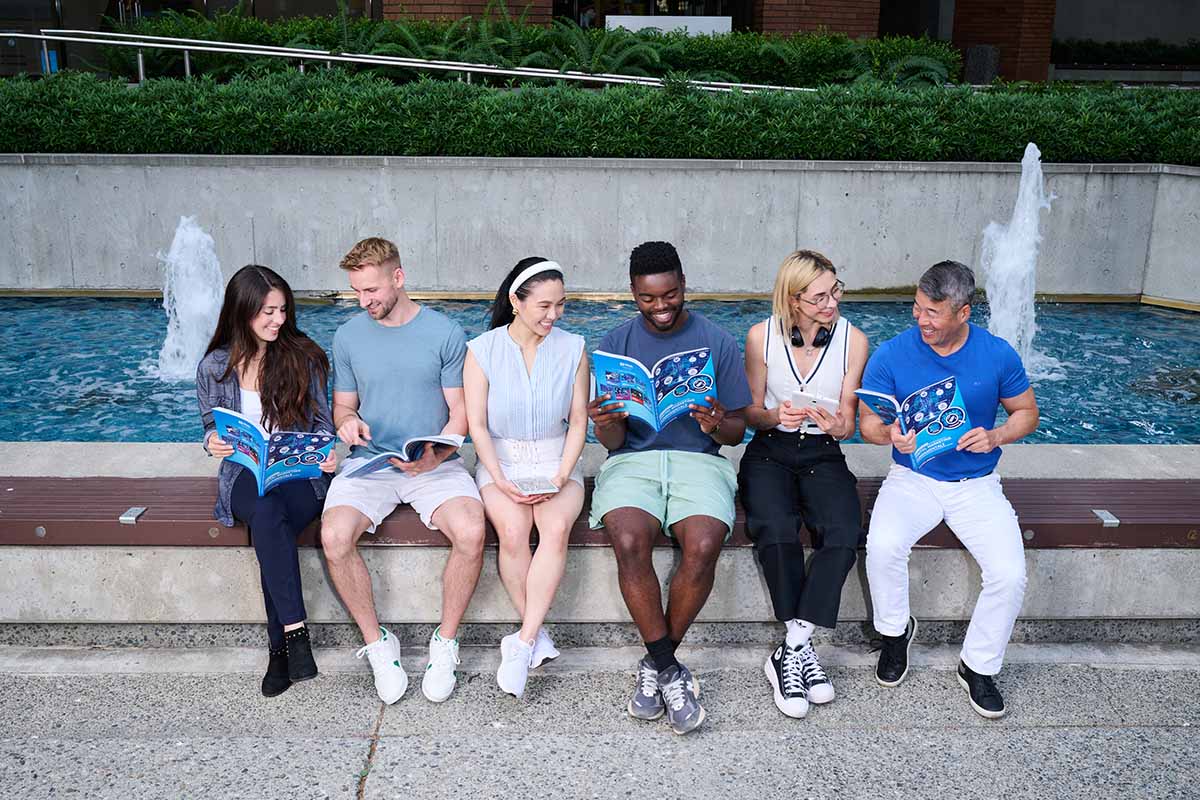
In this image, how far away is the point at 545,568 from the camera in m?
4.22

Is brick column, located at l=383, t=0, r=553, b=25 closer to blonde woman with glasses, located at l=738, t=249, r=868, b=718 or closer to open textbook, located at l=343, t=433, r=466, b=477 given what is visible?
blonde woman with glasses, located at l=738, t=249, r=868, b=718

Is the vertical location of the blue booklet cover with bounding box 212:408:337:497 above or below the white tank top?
below

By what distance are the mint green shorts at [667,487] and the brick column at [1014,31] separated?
20568mm

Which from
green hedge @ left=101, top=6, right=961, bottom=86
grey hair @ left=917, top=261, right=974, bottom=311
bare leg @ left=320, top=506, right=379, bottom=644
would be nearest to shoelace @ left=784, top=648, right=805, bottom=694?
grey hair @ left=917, top=261, right=974, bottom=311

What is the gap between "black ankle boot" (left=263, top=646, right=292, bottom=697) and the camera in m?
4.14

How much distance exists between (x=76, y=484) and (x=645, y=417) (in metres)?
2.45

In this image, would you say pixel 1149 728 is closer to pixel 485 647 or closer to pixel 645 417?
pixel 645 417

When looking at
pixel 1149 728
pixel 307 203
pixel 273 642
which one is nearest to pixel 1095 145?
pixel 307 203

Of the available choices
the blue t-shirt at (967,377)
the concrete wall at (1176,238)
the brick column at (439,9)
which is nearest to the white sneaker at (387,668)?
the blue t-shirt at (967,377)

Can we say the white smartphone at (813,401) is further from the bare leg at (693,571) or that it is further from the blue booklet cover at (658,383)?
the bare leg at (693,571)

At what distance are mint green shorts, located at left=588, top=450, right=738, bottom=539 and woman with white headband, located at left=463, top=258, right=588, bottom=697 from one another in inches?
5.6

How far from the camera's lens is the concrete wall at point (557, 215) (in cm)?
1098

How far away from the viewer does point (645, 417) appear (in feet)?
13.7

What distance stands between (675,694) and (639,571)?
462mm
